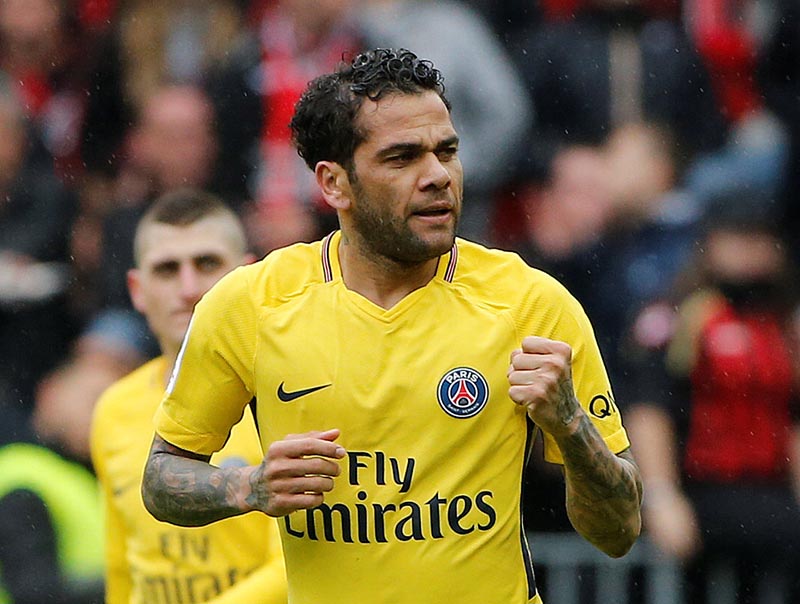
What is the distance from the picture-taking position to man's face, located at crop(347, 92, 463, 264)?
13.2ft

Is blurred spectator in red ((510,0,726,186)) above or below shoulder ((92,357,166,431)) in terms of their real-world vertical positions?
above

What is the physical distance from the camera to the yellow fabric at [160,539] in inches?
207

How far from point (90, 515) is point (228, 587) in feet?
6.72

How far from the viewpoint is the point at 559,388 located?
12.2 feet

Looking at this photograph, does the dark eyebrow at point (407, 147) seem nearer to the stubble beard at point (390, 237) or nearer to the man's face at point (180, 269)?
the stubble beard at point (390, 237)

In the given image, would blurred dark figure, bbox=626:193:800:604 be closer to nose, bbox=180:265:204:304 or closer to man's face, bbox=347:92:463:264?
nose, bbox=180:265:204:304

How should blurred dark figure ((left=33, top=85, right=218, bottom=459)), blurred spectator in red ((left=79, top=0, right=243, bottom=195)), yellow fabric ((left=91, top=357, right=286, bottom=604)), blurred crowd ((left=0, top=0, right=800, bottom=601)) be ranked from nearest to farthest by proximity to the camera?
1. yellow fabric ((left=91, top=357, right=286, bottom=604))
2. blurred crowd ((left=0, top=0, right=800, bottom=601))
3. blurred dark figure ((left=33, top=85, right=218, bottom=459))
4. blurred spectator in red ((left=79, top=0, right=243, bottom=195))

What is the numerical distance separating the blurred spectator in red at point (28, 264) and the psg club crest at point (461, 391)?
470 cm

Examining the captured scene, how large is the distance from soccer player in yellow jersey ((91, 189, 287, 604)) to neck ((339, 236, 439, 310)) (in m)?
1.17

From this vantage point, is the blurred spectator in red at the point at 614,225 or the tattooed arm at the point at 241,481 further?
the blurred spectator in red at the point at 614,225

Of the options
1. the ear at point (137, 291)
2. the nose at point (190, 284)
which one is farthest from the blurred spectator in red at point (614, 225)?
the nose at point (190, 284)

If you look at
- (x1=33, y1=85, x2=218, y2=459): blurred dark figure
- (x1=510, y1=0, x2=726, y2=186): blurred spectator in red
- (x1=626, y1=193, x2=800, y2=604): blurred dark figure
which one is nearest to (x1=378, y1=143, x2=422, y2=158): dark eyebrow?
(x1=626, y1=193, x2=800, y2=604): blurred dark figure

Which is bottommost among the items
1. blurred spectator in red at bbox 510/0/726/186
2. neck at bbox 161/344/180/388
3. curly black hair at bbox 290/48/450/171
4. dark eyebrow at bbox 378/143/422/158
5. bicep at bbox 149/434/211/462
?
bicep at bbox 149/434/211/462

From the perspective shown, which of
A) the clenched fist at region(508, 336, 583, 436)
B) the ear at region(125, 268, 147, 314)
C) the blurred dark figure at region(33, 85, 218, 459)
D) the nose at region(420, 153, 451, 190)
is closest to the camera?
the clenched fist at region(508, 336, 583, 436)
